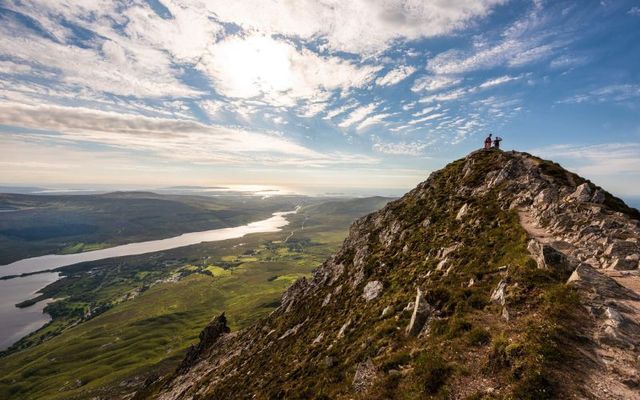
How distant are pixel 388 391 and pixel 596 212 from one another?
27.9 metres

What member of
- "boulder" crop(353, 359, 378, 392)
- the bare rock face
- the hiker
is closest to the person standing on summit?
the hiker

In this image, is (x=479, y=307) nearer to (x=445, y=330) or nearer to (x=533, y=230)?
(x=445, y=330)

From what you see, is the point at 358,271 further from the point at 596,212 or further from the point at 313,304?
the point at 596,212

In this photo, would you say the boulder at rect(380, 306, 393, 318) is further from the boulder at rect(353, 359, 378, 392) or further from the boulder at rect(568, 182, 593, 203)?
the boulder at rect(568, 182, 593, 203)

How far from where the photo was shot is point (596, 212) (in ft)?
98.5

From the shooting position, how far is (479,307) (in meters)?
22.4

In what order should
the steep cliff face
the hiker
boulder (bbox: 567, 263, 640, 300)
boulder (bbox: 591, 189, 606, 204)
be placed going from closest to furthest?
the steep cliff face, boulder (bbox: 567, 263, 640, 300), boulder (bbox: 591, 189, 606, 204), the hiker

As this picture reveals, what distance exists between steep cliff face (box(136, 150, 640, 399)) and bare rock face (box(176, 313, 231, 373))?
2567 cm

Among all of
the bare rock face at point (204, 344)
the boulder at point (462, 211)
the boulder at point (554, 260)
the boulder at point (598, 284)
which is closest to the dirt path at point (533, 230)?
the boulder at point (554, 260)

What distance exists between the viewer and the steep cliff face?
1594 cm

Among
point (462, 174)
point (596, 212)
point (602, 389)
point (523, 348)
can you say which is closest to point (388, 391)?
point (523, 348)

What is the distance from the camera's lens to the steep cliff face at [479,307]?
1594 centimetres

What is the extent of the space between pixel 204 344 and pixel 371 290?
66.1 m

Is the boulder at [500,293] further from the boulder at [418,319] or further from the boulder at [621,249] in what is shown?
the boulder at [621,249]
